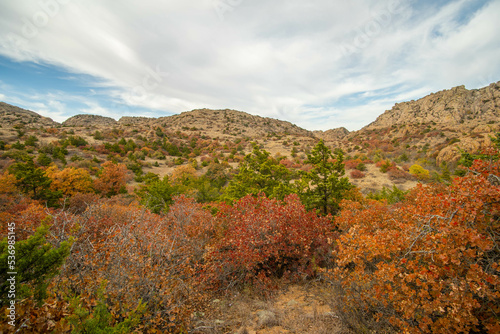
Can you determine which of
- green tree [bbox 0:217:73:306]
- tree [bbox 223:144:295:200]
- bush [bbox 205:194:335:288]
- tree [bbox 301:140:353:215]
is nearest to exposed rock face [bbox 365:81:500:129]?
tree [bbox 301:140:353:215]

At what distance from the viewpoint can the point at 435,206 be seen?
3770 mm

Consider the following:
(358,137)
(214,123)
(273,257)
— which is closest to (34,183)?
(273,257)

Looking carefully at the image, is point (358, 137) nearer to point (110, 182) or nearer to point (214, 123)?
point (214, 123)

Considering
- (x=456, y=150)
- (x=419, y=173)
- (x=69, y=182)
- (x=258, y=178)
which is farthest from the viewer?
(x=456, y=150)

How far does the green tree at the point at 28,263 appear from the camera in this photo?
2.03 metres

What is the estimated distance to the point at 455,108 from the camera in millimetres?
45062

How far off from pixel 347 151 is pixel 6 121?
217 feet

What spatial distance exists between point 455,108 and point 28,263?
65.5 meters

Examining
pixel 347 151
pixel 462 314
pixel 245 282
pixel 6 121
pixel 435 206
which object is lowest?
pixel 245 282

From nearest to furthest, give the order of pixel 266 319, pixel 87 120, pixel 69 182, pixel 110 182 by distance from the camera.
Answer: pixel 266 319 → pixel 69 182 → pixel 110 182 → pixel 87 120

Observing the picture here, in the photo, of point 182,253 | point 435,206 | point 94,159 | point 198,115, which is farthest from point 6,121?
point 435,206

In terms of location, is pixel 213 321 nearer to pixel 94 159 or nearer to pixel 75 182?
pixel 75 182

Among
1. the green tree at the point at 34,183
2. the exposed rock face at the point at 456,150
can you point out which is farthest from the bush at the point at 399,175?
the green tree at the point at 34,183

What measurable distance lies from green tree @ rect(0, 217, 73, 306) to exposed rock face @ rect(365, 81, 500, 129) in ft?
170
